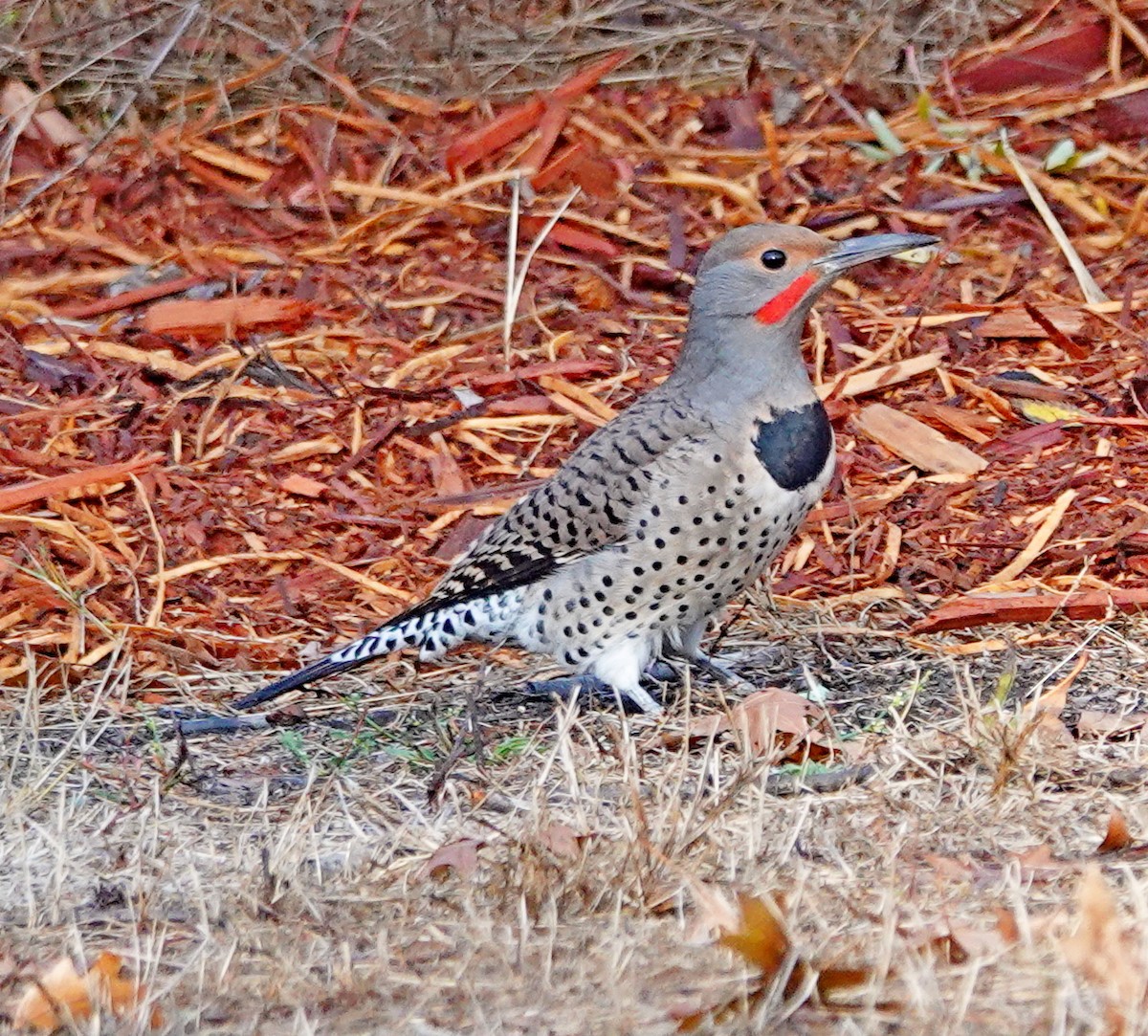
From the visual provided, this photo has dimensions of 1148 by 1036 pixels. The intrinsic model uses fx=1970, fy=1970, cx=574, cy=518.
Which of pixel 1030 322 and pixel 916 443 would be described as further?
pixel 1030 322

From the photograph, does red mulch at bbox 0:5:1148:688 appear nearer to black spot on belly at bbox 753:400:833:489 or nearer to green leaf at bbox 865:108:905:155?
green leaf at bbox 865:108:905:155

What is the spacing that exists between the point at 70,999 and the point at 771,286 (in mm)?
2603

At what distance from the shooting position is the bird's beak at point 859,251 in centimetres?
461

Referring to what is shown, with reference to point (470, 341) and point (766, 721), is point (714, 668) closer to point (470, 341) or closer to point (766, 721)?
point (766, 721)

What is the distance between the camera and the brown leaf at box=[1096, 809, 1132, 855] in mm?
3145

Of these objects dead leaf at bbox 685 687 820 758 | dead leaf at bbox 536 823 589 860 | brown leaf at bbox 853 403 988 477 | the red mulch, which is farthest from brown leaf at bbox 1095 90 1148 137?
dead leaf at bbox 536 823 589 860

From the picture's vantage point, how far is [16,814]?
353cm

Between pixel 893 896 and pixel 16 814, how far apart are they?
1614 millimetres

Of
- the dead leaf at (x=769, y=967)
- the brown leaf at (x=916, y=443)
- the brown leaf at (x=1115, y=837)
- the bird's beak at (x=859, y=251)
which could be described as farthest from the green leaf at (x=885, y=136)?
the dead leaf at (x=769, y=967)

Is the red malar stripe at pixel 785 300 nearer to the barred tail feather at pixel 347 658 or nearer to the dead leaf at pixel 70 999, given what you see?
the barred tail feather at pixel 347 658

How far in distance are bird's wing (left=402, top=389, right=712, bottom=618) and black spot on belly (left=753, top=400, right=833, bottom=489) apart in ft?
0.47

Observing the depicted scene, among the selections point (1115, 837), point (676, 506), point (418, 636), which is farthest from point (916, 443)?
point (1115, 837)

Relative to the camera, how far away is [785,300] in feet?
15.3

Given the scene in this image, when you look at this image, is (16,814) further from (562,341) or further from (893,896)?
(562,341)
